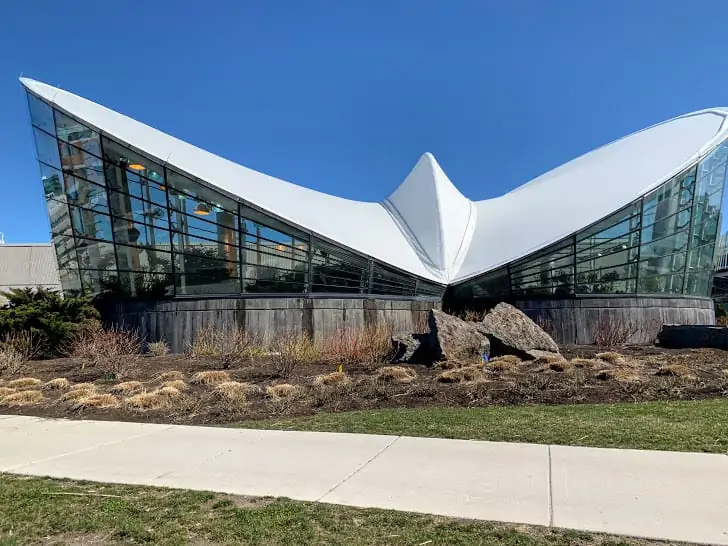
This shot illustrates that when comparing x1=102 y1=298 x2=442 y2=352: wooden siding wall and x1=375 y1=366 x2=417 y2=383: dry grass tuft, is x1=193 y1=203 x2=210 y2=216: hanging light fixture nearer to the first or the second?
x1=102 y1=298 x2=442 y2=352: wooden siding wall

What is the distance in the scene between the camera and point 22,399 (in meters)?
10.2

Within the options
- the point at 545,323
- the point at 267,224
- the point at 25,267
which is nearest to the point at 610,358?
the point at 545,323

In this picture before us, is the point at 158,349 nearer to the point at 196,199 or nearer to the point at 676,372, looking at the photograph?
the point at 196,199

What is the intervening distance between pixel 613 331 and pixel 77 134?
20882mm

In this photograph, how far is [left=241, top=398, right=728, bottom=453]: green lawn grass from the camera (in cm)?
607

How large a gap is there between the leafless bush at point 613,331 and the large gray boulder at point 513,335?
5.07 meters

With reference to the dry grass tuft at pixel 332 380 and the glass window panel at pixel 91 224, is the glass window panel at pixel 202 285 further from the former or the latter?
the dry grass tuft at pixel 332 380

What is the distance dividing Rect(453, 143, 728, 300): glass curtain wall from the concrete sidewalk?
16.7 meters

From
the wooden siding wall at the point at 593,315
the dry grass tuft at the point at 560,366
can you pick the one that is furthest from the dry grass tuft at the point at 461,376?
the wooden siding wall at the point at 593,315

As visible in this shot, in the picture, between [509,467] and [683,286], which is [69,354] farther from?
[683,286]

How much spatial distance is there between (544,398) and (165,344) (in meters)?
14.4

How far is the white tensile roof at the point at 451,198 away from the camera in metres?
21.0

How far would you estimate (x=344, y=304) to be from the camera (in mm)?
20297

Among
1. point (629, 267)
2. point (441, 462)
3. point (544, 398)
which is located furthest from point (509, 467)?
point (629, 267)
